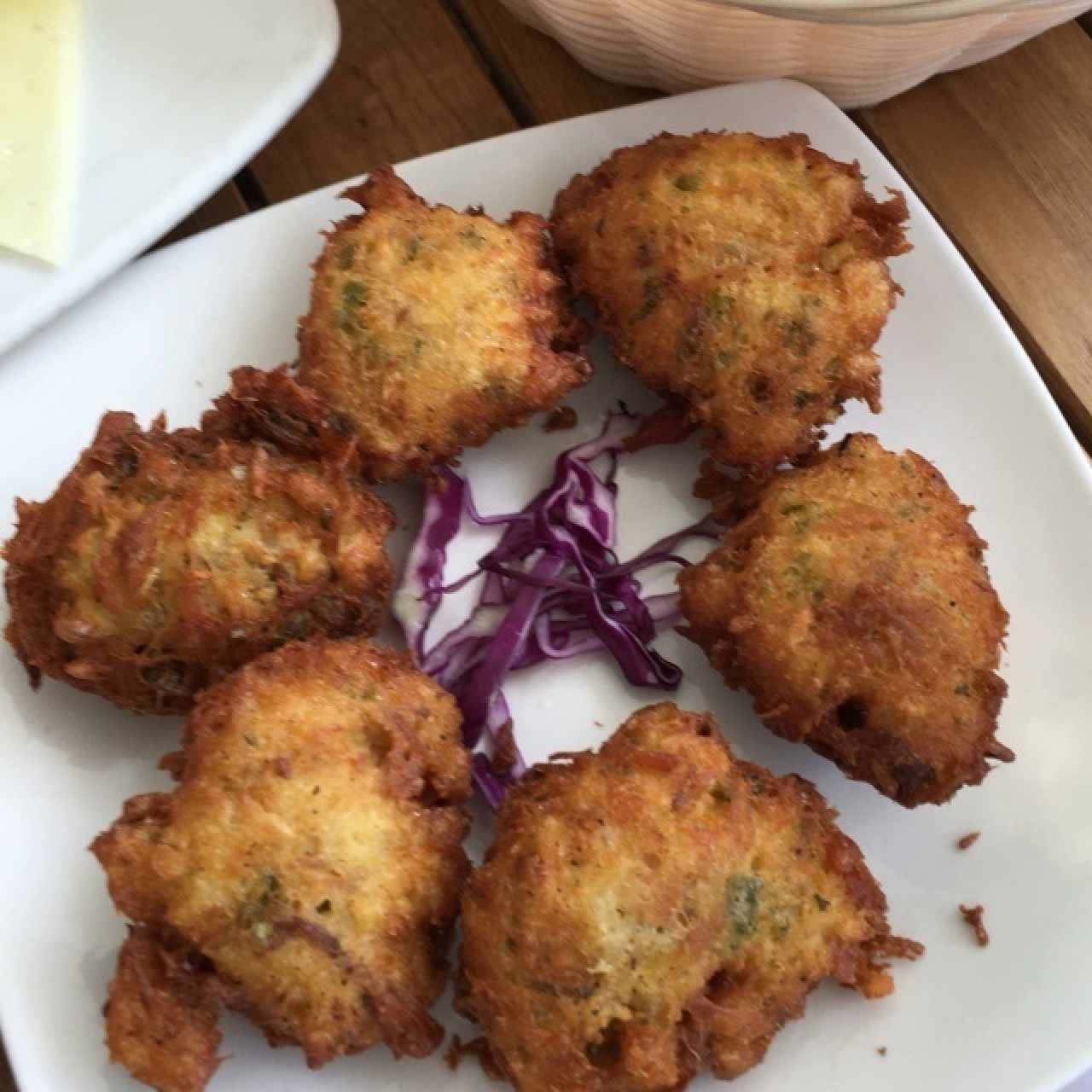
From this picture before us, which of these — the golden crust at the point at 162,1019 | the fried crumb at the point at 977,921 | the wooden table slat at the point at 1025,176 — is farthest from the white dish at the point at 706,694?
the wooden table slat at the point at 1025,176

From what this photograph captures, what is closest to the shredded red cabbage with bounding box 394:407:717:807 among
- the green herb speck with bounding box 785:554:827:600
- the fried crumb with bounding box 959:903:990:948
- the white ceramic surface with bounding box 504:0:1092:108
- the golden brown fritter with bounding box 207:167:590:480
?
the golden brown fritter with bounding box 207:167:590:480

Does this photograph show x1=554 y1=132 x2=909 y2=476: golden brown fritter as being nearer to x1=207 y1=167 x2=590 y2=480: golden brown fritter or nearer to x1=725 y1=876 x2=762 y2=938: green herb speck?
x1=207 y1=167 x2=590 y2=480: golden brown fritter

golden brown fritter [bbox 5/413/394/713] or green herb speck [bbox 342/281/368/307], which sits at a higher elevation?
green herb speck [bbox 342/281/368/307]

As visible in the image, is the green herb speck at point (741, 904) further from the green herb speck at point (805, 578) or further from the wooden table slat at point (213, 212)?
the wooden table slat at point (213, 212)

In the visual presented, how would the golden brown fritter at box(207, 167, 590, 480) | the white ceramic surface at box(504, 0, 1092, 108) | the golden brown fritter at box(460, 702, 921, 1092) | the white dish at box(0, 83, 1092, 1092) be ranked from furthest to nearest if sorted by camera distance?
the white ceramic surface at box(504, 0, 1092, 108) < the golden brown fritter at box(207, 167, 590, 480) < the white dish at box(0, 83, 1092, 1092) < the golden brown fritter at box(460, 702, 921, 1092)

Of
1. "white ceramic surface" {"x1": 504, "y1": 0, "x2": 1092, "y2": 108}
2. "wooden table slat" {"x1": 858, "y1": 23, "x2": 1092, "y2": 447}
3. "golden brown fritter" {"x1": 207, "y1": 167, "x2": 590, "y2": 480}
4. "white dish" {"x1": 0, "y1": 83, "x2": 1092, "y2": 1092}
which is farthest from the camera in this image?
"wooden table slat" {"x1": 858, "y1": 23, "x2": 1092, "y2": 447}

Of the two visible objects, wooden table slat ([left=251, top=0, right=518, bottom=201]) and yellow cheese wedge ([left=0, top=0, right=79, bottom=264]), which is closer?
yellow cheese wedge ([left=0, top=0, right=79, bottom=264])
